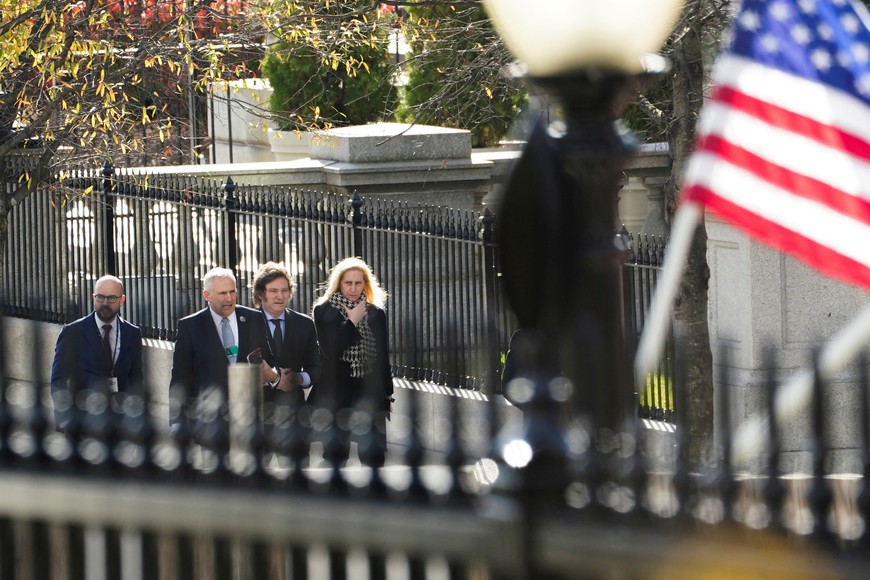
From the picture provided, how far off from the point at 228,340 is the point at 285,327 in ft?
1.82

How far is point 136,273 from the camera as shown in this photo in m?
14.8

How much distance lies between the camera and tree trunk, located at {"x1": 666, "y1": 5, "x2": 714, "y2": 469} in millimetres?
9906

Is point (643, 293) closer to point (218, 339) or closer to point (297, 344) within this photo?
point (297, 344)

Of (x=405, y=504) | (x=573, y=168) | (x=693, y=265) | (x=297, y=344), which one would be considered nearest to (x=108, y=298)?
(x=297, y=344)

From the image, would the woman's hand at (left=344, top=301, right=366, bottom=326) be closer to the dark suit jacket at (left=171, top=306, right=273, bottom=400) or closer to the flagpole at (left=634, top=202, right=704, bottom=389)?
the dark suit jacket at (left=171, top=306, right=273, bottom=400)

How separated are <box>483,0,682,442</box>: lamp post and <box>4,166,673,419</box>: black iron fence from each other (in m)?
7.35

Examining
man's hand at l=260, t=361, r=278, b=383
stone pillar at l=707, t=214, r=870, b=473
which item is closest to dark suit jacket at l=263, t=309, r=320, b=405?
man's hand at l=260, t=361, r=278, b=383

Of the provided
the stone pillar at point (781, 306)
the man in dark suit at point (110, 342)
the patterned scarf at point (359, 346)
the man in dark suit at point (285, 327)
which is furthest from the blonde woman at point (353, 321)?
the stone pillar at point (781, 306)

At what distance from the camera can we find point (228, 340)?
1005 centimetres

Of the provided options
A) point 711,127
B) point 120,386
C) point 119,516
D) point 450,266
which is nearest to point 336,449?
point 119,516

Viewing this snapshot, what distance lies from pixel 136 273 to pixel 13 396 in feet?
36.3

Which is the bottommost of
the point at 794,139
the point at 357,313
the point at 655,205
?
the point at 357,313

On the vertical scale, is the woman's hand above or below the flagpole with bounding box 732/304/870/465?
above

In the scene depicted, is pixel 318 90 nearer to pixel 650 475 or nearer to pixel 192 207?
pixel 192 207
